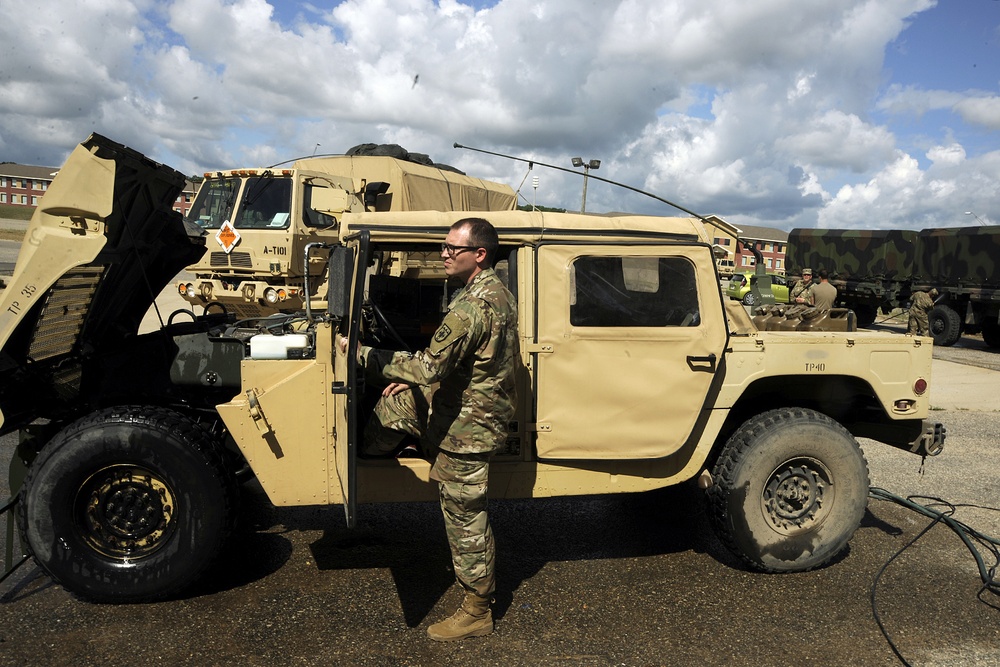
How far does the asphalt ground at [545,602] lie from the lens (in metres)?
3.26

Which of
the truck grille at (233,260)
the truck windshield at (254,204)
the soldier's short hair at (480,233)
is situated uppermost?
the truck windshield at (254,204)

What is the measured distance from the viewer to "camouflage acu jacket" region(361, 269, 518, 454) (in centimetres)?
314

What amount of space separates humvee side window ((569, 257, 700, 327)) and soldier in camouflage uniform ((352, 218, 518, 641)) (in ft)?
1.56

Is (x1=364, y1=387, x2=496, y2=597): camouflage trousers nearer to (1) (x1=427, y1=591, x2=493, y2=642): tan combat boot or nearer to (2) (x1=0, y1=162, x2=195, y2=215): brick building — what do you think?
(1) (x1=427, y1=591, x2=493, y2=642): tan combat boot

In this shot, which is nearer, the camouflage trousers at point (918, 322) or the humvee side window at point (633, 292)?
the humvee side window at point (633, 292)

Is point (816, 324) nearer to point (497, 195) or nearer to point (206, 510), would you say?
point (206, 510)

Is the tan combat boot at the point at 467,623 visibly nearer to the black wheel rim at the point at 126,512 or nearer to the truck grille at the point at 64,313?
the black wheel rim at the point at 126,512

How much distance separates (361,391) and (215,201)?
792 centimetres

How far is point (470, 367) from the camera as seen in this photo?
3.31 meters

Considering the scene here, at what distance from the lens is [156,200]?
159 inches

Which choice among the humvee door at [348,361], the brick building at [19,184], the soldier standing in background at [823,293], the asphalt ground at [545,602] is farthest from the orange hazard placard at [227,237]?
the brick building at [19,184]

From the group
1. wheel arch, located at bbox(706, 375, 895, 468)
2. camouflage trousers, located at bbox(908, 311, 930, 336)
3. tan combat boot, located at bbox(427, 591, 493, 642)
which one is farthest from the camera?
camouflage trousers, located at bbox(908, 311, 930, 336)

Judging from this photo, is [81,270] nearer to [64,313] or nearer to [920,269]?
[64,313]

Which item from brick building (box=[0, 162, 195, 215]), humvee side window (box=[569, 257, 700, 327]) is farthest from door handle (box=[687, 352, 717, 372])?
brick building (box=[0, 162, 195, 215])
